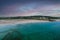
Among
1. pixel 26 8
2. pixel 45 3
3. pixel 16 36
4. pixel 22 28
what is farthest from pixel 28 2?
pixel 16 36

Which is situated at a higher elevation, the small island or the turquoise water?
the small island

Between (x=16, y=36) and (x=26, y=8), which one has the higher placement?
(x=26, y=8)

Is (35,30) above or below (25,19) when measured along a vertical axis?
below

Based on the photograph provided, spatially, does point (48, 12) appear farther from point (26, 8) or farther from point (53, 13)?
point (26, 8)

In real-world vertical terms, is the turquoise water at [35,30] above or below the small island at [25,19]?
below

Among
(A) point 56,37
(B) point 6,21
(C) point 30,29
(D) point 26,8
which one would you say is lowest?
(A) point 56,37

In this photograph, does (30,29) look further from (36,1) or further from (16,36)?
(36,1)
